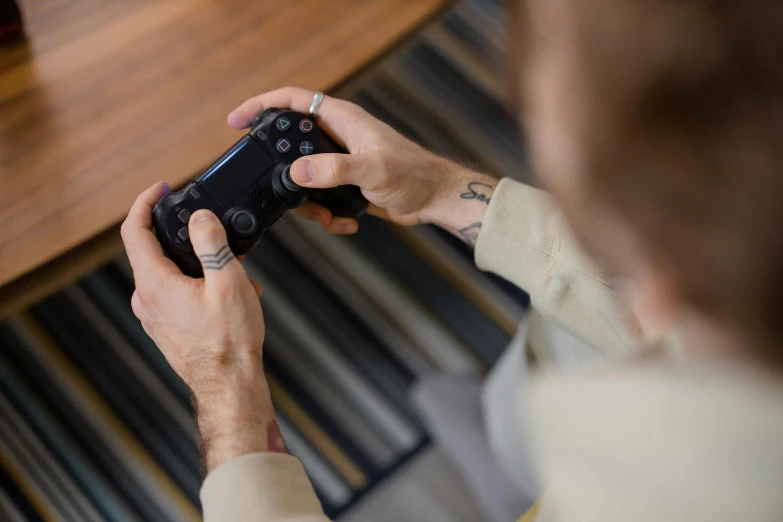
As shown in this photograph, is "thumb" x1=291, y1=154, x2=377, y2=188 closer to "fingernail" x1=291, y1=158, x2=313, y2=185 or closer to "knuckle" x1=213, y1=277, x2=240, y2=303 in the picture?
"fingernail" x1=291, y1=158, x2=313, y2=185

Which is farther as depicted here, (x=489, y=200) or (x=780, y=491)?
(x=489, y=200)

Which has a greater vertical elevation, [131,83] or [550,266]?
[131,83]

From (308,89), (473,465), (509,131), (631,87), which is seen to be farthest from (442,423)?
(631,87)

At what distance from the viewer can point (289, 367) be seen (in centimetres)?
115

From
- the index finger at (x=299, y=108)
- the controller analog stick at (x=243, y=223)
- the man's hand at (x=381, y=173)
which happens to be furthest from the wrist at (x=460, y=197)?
the controller analog stick at (x=243, y=223)

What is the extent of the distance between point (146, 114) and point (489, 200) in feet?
1.36

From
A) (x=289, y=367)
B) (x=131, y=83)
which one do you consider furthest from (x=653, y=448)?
(x=289, y=367)

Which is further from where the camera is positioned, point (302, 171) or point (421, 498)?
point (421, 498)

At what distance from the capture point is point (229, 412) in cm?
59

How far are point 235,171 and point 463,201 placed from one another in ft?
0.91

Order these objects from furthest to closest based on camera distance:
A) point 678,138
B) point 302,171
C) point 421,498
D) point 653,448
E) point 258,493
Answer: point 421,498 → point 302,171 → point 258,493 → point 653,448 → point 678,138

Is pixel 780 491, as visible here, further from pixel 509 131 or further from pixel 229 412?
pixel 509 131

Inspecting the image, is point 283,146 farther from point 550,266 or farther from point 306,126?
point 550,266

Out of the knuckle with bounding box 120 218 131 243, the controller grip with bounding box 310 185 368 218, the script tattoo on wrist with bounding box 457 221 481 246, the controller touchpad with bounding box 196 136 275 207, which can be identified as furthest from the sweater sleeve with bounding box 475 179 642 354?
the knuckle with bounding box 120 218 131 243
